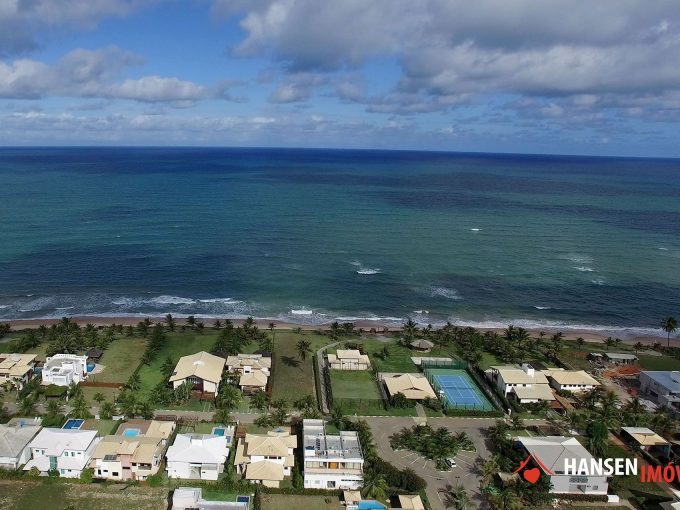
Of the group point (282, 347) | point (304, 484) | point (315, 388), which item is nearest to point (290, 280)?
point (282, 347)

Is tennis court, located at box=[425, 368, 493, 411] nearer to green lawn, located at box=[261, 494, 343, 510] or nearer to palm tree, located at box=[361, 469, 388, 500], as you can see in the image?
palm tree, located at box=[361, 469, 388, 500]

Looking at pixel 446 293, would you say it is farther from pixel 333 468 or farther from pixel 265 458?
pixel 265 458

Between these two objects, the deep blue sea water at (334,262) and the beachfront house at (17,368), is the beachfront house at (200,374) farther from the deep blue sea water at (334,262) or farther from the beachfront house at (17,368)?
the deep blue sea water at (334,262)

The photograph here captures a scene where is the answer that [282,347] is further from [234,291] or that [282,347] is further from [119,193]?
[119,193]

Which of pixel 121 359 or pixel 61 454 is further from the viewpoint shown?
pixel 121 359

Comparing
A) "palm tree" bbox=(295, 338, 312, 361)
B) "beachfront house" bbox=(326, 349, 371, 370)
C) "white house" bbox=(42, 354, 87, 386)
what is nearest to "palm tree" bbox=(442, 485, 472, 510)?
"beachfront house" bbox=(326, 349, 371, 370)

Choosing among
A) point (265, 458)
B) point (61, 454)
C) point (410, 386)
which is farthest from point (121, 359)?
point (410, 386)

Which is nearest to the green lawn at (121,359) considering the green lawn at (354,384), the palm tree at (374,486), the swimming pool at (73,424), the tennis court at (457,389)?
the swimming pool at (73,424)
